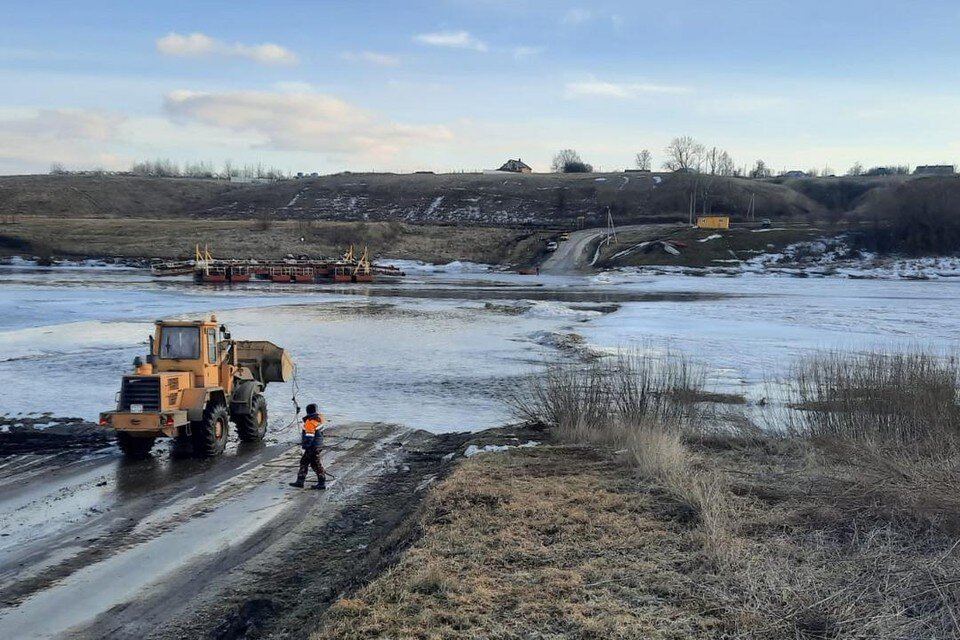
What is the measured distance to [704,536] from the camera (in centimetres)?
834

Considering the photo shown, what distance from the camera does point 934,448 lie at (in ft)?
38.2

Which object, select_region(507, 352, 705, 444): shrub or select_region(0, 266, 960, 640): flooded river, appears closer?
select_region(0, 266, 960, 640): flooded river

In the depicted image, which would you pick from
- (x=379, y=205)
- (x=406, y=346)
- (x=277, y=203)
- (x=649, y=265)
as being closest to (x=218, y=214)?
(x=277, y=203)

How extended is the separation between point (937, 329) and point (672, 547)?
31.5 m

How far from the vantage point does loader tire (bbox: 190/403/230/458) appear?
14.4 m

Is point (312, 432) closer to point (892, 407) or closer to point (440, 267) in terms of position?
point (892, 407)

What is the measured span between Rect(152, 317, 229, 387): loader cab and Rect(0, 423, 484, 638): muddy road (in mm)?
1494

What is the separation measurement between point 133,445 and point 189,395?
4.15ft

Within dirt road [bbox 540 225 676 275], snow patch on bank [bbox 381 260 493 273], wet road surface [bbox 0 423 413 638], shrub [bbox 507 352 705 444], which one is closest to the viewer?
wet road surface [bbox 0 423 413 638]

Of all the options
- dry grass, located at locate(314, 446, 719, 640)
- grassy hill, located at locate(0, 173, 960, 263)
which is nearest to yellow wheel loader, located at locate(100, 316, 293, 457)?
dry grass, located at locate(314, 446, 719, 640)

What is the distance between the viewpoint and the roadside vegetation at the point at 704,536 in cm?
657

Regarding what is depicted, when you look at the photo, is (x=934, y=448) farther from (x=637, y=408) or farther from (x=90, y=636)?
(x=90, y=636)

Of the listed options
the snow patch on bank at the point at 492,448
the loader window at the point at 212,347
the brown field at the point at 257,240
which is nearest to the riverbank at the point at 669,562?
the snow patch on bank at the point at 492,448

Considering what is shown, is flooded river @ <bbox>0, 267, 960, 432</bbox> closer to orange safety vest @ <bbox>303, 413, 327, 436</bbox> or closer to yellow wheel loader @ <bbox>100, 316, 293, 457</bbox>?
yellow wheel loader @ <bbox>100, 316, 293, 457</bbox>
